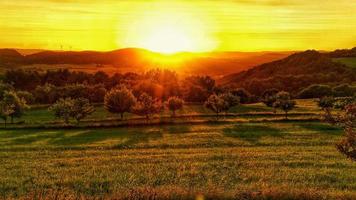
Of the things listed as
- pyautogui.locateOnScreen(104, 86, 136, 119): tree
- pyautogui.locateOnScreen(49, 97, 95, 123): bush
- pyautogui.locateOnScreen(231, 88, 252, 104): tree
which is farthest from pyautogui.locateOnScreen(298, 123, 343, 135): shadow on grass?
pyautogui.locateOnScreen(231, 88, 252, 104): tree

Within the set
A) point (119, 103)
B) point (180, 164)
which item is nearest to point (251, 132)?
point (180, 164)

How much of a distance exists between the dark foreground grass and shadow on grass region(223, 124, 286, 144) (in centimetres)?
14

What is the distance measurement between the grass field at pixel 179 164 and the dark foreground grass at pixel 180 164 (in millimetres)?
62

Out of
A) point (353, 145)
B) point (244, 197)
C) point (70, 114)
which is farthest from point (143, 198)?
point (70, 114)

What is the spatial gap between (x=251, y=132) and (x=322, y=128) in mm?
11544

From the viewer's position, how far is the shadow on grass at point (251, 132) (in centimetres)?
5772

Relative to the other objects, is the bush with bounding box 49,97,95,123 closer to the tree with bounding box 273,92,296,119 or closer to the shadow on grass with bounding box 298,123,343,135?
the tree with bounding box 273,92,296,119

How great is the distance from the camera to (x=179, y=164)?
35656mm

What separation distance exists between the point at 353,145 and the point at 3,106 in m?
81.5

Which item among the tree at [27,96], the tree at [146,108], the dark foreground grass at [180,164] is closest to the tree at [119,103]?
the tree at [146,108]

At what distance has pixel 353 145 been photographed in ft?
59.6

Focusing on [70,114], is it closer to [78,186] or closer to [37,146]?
[37,146]

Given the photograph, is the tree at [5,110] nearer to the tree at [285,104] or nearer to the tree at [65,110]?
the tree at [65,110]

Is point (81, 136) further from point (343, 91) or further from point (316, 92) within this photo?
A: point (316, 92)
